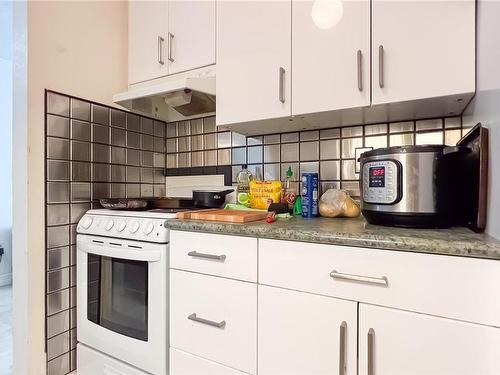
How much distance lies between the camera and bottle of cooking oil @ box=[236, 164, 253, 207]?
5.25ft

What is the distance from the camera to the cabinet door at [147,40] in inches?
65.6

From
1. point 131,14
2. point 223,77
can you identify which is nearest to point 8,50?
point 131,14

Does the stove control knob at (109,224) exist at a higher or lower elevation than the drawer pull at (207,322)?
higher

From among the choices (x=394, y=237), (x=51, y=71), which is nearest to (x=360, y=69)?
(x=394, y=237)

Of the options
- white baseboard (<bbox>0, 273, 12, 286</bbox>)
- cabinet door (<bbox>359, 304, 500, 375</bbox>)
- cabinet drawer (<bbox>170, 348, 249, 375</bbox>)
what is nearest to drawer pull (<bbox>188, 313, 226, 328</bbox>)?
cabinet drawer (<bbox>170, 348, 249, 375</bbox>)

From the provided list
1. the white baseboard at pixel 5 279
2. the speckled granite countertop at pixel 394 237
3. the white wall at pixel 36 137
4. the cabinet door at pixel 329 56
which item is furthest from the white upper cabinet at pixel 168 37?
the white baseboard at pixel 5 279

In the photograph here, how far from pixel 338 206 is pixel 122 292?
1066mm

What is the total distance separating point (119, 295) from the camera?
1.40 meters

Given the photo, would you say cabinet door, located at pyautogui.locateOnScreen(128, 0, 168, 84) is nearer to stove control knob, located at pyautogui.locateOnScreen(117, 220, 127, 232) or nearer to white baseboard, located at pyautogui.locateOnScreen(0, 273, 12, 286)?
stove control knob, located at pyautogui.locateOnScreen(117, 220, 127, 232)

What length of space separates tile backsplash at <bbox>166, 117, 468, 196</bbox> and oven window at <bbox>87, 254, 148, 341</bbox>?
778mm

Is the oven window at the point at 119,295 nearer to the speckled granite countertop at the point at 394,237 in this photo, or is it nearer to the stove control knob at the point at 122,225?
the stove control knob at the point at 122,225

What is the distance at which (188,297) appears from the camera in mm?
1176

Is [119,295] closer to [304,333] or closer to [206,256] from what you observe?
[206,256]

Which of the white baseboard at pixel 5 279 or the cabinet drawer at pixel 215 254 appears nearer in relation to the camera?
the cabinet drawer at pixel 215 254
